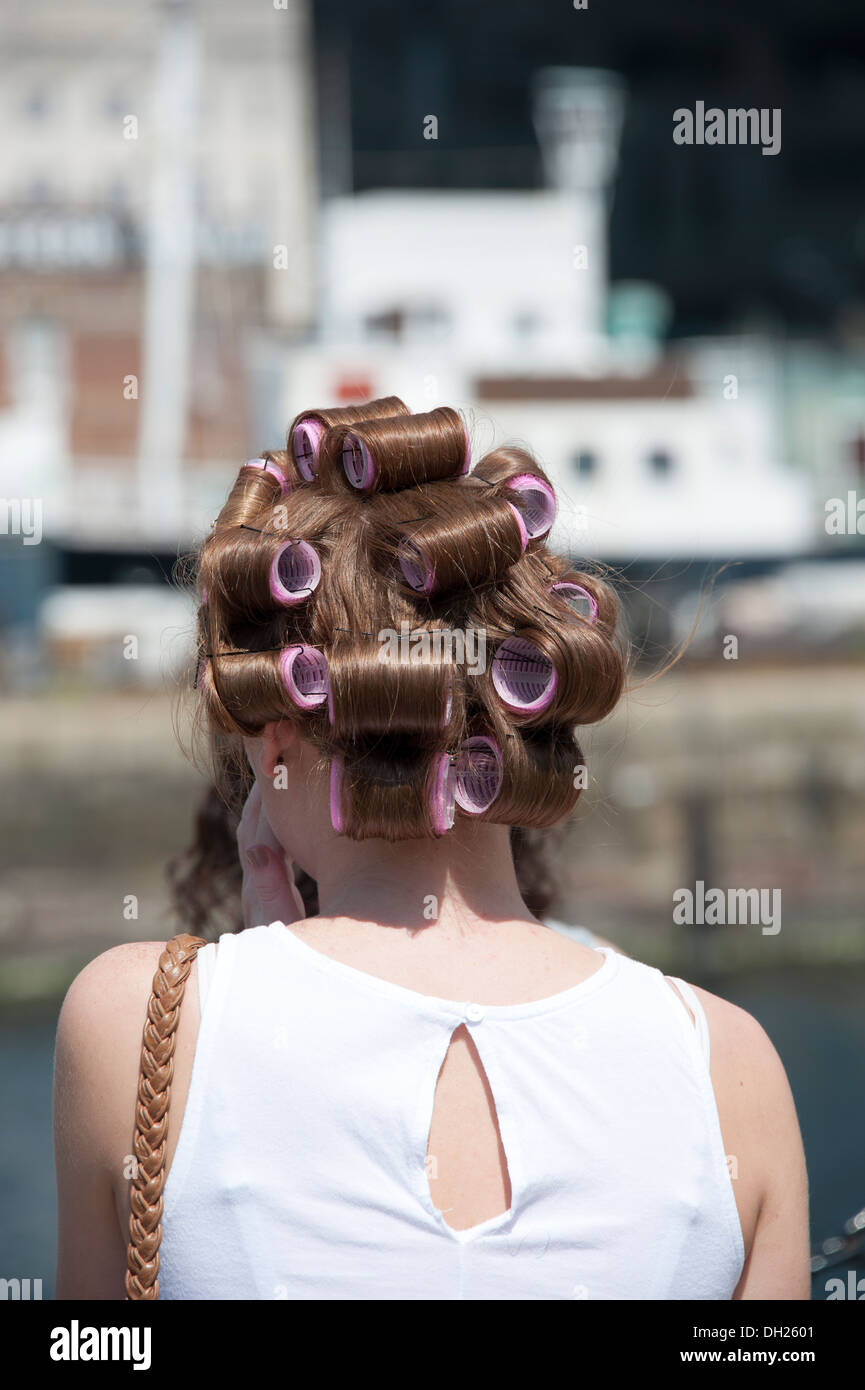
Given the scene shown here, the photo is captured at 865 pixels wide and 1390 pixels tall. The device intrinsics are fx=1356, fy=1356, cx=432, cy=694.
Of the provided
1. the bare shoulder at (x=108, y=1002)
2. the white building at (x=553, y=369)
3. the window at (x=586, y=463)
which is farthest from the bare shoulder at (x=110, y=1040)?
the window at (x=586, y=463)

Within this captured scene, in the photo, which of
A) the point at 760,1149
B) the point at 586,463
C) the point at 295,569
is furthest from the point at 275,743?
the point at 586,463

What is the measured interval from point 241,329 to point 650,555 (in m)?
9.01

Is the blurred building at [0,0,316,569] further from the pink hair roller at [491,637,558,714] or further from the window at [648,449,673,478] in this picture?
the pink hair roller at [491,637,558,714]

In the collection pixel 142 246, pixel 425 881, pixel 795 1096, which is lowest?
pixel 795 1096

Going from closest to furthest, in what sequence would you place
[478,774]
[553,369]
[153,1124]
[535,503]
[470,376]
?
1. [153,1124]
2. [478,774]
3. [535,503]
4. [470,376]
5. [553,369]

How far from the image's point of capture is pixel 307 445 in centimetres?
137

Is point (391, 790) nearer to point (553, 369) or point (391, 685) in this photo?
point (391, 685)

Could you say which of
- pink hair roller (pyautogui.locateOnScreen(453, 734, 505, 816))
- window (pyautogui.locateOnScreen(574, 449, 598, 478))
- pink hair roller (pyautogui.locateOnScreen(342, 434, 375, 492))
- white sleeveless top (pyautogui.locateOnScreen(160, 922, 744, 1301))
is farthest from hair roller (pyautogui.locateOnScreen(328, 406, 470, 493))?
window (pyautogui.locateOnScreen(574, 449, 598, 478))

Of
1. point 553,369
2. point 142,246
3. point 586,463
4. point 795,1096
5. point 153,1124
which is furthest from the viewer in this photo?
point 142,246

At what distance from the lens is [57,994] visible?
41.6 ft

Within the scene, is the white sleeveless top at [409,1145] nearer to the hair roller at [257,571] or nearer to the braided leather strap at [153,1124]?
the braided leather strap at [153,1124]

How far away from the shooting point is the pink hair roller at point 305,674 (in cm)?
126

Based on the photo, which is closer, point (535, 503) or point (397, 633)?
point (397, 633)

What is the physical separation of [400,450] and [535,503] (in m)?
0.17
